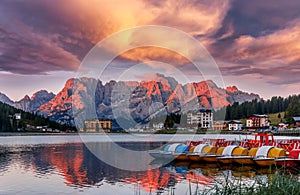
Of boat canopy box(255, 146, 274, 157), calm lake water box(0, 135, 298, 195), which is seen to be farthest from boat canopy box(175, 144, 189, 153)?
boat canopy box(255, 146, 274, 157)

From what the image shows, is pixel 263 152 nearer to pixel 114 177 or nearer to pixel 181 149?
pixel 181 149

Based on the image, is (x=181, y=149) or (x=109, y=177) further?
(x=181, y=149)

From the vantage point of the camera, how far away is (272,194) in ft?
33.7

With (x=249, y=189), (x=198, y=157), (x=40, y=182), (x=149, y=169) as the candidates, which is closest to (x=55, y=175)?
(x=40, y=182)

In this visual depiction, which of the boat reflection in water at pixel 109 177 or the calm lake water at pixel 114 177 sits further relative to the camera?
the boat reflection in water at pixel 109 177

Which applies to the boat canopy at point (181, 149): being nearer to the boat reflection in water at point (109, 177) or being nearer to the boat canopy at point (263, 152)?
the boat reflection in water at point (109, 177)

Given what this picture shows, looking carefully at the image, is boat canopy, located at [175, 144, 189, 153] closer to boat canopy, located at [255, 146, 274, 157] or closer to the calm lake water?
the calm lake water

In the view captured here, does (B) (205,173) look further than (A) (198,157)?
No

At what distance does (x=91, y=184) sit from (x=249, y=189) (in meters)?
24.4

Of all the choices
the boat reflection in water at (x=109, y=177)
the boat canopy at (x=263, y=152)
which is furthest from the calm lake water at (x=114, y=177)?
the boat canopy at (x=263, y=152)

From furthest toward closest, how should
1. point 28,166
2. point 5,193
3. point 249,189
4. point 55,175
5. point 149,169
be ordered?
point 28,166 → point 149,169 → point 55,175 → point 5,193 → point 249,189

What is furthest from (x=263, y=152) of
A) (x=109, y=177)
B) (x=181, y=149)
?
(x=109, y=177)

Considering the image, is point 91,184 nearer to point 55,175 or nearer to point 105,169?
point 55,175

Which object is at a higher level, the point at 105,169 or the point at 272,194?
the point at 272,194
